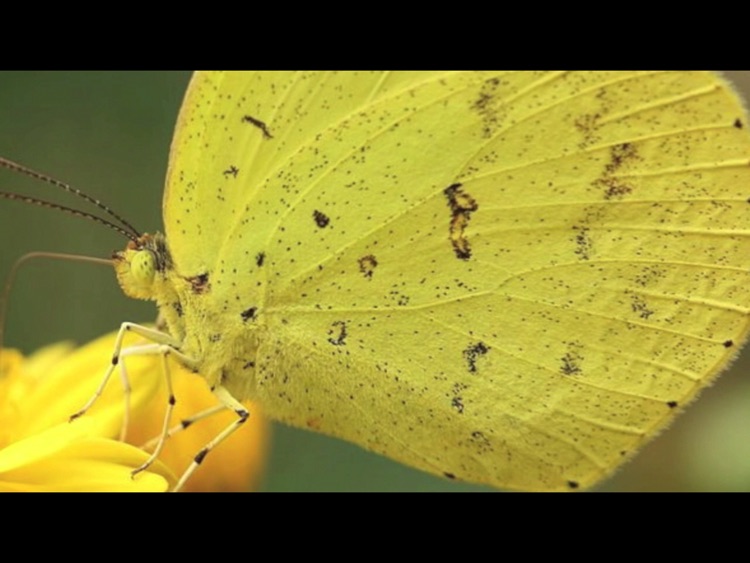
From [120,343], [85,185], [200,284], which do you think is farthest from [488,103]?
[85,185]

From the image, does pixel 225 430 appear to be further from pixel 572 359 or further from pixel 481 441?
pixel 572 359

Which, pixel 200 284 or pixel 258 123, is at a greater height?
pixel 258 123

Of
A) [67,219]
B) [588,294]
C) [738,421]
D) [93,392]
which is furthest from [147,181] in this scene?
[738,421]

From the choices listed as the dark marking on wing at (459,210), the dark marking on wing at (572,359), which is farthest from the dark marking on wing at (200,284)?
the dark marking on wing at (572,359)

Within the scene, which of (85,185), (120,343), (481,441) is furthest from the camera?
(85,185)

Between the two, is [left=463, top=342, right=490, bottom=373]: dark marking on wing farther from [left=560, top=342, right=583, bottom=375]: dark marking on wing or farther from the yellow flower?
the yellow flower

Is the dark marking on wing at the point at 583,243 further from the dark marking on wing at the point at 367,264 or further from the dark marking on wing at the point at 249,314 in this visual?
the dark marking on wing at the point at 249,314

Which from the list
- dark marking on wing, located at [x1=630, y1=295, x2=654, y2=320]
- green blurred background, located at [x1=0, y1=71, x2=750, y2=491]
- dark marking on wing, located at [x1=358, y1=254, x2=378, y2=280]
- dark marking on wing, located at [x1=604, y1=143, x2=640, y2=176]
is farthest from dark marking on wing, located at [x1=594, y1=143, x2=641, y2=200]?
green blurred background, located at [x1=0, y1=71, x2=750, y2=491]
